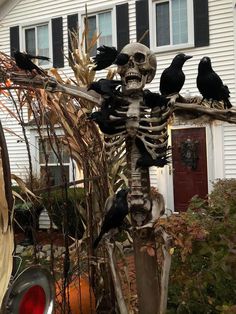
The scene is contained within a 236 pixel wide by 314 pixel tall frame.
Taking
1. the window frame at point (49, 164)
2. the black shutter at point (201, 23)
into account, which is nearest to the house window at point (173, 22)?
the black shutter at point (201, 23)

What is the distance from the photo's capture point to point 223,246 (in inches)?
108

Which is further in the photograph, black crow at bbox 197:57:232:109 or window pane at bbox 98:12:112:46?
window pane at bbox 98:12:112:46

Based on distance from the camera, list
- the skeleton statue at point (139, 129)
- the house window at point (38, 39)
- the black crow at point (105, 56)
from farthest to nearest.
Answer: the house window at point (38, 39)
the black crow at point (105, 56)
the skeleton statue at point (139, 129)

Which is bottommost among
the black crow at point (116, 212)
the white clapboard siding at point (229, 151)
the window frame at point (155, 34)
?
the black crow at point (116, 212)

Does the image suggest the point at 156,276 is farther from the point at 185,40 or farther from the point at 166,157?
the point at 185,40

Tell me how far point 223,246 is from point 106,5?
8606 millimetres

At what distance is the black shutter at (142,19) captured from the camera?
980 centimetres

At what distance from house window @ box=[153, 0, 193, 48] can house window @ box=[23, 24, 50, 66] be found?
294 cm

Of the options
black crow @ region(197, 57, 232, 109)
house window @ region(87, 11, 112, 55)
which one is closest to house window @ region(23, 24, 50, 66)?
house window @ region(87, 11, 112, 55)

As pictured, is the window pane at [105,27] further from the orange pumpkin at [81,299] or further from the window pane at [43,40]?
the orange pumpkin at [81,299]

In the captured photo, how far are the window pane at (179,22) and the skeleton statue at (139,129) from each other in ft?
25.1

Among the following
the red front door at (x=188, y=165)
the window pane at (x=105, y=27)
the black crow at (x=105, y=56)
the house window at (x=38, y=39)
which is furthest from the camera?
the house window at (x=38, y=39)

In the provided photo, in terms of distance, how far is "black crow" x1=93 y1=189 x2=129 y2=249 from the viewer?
226cm

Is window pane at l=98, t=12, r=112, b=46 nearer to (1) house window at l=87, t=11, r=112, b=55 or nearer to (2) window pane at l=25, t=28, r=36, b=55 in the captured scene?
(1) house window at l=87, t=11, r=112, b=55
